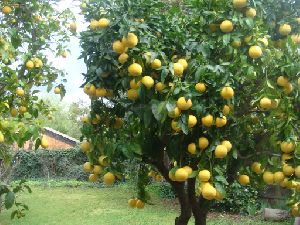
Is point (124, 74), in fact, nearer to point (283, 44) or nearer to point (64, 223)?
point (283, 44)

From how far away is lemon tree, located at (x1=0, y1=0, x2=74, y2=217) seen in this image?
3.02 m

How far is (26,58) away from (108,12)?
77.9 inches

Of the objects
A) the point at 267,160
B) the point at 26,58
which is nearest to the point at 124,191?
the point at 26,58

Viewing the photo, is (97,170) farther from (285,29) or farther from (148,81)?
(285,29)

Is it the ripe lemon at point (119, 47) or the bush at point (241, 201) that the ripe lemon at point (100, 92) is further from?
the bush at point (241, 201)

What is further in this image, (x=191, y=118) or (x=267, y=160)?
(x=267, y=160)

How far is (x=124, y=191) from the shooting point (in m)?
12.9

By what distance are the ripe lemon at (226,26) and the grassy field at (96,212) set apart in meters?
6.18

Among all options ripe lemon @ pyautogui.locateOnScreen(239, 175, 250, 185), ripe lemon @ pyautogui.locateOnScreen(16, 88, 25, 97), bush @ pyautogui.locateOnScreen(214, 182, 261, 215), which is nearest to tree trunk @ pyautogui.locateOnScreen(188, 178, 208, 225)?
ripe lemon @ pyautogui.locateOnScreen(239, 175, 250, 185)

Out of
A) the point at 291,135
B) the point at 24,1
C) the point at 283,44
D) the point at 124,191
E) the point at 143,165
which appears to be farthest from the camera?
the point at 124,191

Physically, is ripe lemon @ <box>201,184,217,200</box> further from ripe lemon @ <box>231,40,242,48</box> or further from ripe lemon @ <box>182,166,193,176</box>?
ripe lemon @ <box>231,40,242,48</box>

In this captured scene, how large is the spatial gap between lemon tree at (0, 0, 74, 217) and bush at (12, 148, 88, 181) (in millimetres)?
12427

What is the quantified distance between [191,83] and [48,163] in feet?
51.3

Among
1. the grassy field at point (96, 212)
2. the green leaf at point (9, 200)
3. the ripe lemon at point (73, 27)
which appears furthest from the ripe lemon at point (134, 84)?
the grassy field at point (96, 212)
